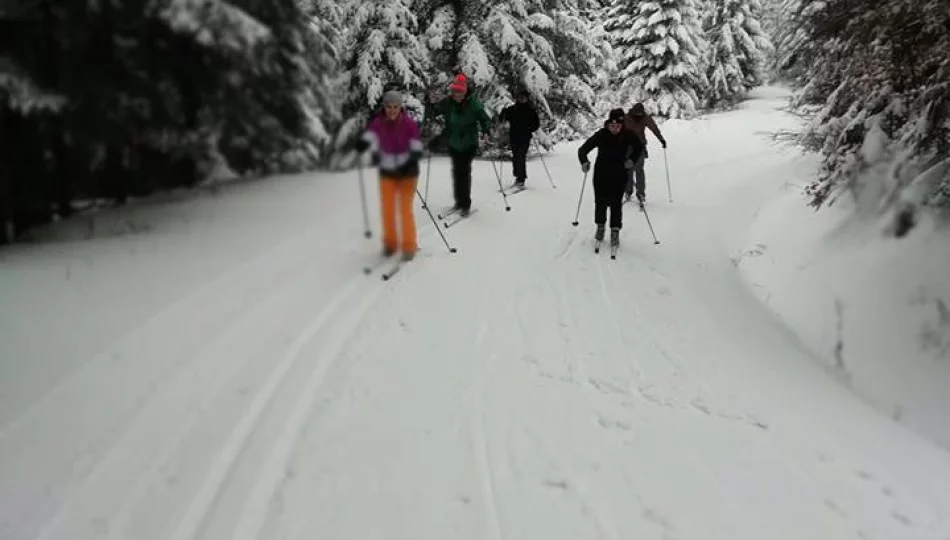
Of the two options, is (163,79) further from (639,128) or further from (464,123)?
(639,128)

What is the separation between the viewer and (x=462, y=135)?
35.2 feet

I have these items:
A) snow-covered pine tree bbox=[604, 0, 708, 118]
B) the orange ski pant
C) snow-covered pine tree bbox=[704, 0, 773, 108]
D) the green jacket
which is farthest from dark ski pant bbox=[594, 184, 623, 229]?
snow-covered pine tree bbox=[704, 0, 773, 108]

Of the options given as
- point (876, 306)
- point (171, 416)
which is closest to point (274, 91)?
point (171, 416)

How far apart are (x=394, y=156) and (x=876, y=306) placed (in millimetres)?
5469

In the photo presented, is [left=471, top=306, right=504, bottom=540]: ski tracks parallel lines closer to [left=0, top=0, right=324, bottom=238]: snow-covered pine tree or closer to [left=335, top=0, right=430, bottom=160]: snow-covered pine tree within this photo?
[left=0, top=0, right=324, bottom=238]: snow-covered pine tree

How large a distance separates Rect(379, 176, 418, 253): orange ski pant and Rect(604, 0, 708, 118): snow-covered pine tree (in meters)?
25.8

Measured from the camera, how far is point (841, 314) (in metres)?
7.20

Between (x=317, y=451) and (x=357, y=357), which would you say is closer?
(x=317, y=451)

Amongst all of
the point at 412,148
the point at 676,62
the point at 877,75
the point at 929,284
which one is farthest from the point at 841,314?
the point at 676,62

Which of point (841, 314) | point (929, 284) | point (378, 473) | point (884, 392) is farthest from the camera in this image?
point (841, 314)

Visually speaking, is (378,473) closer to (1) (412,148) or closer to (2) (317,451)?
(2) (317,451)

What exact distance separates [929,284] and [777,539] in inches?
168

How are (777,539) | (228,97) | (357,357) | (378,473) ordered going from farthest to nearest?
1. (357,357)
2. (228,97)
3. (378,473)
4. (777,539)

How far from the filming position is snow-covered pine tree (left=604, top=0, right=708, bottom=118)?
100ft
